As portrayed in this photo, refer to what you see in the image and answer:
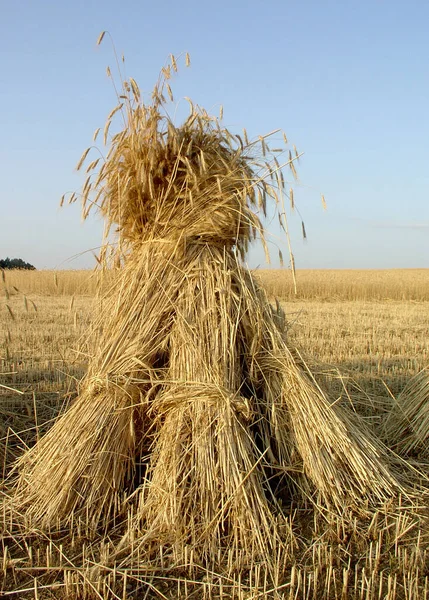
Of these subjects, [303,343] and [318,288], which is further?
[318,288]

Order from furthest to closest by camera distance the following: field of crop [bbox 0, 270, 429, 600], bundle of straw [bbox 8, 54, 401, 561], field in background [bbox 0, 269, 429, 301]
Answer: field in background [bbox 0, 269, 429, 301]
bundle of straw [bbox 8, 54, 401, 561]
field of crop [bbox 0, 270, 429, 600]

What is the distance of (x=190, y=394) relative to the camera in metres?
2.77

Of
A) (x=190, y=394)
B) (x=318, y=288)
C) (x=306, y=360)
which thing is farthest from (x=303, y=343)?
(x=318, y=288)

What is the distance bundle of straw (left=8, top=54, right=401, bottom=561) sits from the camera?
2.64 meters

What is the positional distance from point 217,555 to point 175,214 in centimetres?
168

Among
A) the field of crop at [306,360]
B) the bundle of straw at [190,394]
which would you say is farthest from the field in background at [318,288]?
the bundle of straw at [190,394]

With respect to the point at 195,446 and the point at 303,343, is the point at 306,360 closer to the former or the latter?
the point at 195,446

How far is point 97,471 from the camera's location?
9.05 feet

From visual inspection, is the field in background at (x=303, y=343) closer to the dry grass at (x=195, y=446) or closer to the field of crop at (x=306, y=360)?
the field of crop at (x=306, y=360)

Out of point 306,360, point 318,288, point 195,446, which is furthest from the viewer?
point 318,288

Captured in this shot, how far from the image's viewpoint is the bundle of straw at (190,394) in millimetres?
2643

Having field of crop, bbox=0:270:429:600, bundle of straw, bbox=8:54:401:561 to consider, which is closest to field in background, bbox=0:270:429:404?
field of crop, bbox=0:270:429:600

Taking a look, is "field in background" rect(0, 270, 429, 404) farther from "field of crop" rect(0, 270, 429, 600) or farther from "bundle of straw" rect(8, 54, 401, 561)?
"bundle of straw" rect(8, 54, 401, 561)

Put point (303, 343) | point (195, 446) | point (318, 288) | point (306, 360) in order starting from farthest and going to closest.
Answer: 1. point (318, 288)
2. point (303, 343)
3. point (306, 360)
4. point (195, 446)
